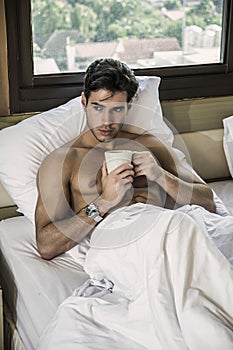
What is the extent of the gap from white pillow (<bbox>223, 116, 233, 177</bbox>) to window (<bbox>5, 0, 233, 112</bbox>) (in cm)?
18

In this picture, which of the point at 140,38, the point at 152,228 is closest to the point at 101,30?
the point at 140,38

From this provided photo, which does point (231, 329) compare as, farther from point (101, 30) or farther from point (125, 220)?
point (101, 30)

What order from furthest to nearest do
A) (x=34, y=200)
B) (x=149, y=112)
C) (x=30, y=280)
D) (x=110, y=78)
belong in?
(x=149, y=112) → (x=34, y=200) → (x=110, y=78) → (x=30, y=280)

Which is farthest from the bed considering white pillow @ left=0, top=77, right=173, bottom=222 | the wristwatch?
the wristwatch

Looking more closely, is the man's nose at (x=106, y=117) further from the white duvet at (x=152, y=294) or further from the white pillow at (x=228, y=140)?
the white pillow at (x=228, y=140)

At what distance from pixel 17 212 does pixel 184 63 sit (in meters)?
1.00

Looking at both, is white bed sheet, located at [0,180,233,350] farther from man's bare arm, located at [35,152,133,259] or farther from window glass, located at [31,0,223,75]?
window glass, located at [31,0,223,75]

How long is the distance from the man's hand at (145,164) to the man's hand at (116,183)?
7cm

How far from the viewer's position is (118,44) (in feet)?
8.32

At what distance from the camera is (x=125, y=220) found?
1.66 m

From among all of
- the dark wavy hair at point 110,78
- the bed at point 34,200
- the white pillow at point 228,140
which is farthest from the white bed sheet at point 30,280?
the white pillow at point 228,140

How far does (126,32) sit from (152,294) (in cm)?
142

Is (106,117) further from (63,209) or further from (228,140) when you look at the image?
(228,140)

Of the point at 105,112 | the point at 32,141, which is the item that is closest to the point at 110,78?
the point at 105,112
